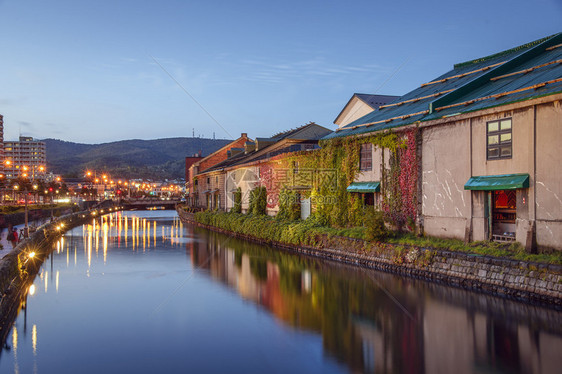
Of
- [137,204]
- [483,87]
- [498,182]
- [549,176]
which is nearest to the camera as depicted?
[549,176]

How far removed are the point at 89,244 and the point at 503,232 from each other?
93.6ft

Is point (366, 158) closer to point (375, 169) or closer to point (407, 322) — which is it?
point (375, 169)

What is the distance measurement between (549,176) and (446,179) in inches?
Answer: 179

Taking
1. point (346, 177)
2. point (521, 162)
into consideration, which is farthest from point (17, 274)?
point (521, 162)

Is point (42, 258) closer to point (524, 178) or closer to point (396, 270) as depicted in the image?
point (396, 270)

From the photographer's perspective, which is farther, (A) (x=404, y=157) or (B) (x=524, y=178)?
(A) (x=404, y=157)

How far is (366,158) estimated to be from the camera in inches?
962

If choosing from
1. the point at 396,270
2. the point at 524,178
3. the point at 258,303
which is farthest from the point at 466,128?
the point at 258,303

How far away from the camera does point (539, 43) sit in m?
21.7

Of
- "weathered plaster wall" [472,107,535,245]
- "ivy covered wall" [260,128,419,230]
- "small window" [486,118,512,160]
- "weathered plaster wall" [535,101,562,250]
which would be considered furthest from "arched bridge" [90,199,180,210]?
"weathered plaster wall" [535,101,562,250]

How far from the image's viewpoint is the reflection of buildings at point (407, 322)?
9922 millimetres

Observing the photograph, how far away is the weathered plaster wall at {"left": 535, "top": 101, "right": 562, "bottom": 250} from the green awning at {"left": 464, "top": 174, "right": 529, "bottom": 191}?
1.57 ft

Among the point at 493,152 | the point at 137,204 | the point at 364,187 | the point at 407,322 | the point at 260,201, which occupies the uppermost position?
the point at 493,152

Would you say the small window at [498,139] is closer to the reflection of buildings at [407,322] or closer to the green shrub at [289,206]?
the reflection of buildings at [407,322]
